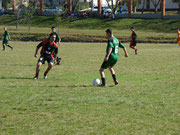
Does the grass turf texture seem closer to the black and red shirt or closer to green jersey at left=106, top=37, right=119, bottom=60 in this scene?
the black and red shirt

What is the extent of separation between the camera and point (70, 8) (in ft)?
311

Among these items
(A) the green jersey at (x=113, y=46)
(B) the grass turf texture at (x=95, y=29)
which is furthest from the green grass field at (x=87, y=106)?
(B) the grass turf texture at (x=95, y=29)

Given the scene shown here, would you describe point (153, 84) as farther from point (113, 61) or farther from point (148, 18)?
point (148, 18)

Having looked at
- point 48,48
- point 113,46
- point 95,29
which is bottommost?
point 95,29

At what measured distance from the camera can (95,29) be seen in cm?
7450

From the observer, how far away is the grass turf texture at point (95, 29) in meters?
57.1

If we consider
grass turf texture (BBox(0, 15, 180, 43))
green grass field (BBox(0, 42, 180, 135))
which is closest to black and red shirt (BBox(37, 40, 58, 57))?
green grass field (BBox(0, 42, 180, 135))

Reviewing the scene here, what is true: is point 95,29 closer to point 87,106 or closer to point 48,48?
point 48,48

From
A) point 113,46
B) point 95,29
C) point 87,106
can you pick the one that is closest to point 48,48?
point 113,46

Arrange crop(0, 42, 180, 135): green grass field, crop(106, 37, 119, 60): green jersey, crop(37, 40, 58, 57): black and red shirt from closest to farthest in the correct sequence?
crop(0, 42, 180, 135): green grass field
crop(106, 37, 119, 60): green jersey
crop(37, 40, 58, 57): black and red shirt

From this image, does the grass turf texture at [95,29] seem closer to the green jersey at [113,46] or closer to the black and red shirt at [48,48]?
the black and red shirt at [48,48]

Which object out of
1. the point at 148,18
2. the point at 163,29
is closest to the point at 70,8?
the point at 148,18

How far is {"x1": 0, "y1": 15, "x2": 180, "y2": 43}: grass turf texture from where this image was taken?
57.1 metres

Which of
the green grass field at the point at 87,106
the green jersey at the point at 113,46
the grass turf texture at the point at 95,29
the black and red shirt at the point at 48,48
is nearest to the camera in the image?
the green grass field at the point at 87,106
